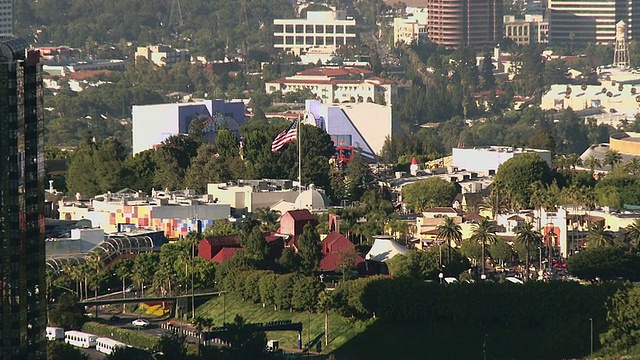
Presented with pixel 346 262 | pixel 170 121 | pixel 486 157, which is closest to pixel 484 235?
pixel 346 262

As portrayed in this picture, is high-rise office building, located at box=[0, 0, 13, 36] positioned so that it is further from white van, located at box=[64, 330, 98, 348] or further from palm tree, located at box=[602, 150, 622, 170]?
white van, located at box=[64, 330, 98, 348]

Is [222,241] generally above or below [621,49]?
below

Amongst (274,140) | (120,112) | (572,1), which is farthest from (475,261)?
(572,1)

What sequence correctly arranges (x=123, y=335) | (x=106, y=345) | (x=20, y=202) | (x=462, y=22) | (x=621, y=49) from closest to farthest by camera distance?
(x=20, y=202) < (x=106, y=345) < (x=123, y=335) < (x=621, y=49) < (x=462, y=22)

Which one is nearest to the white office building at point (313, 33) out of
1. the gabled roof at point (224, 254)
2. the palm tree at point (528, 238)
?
the palm tree at point (528, 238)

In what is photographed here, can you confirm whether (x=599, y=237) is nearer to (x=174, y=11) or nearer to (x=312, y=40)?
(x=312, y=40)

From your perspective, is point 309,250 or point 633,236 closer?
point 309,250

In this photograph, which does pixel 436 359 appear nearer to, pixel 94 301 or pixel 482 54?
pixel 94 301

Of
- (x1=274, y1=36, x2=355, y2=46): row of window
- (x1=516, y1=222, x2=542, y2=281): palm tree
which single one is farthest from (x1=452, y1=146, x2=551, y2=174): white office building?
(x1=274, y1=36, x2=355, y2=46): row of window
